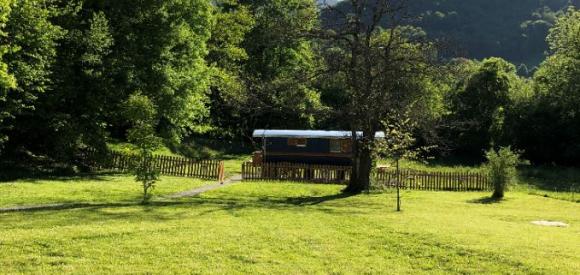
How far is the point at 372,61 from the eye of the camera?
21016 millimetres

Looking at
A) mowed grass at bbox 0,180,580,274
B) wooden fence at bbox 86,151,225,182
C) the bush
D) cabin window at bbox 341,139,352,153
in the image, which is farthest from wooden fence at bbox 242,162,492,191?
mowed grass at bbox 0,180,580,274

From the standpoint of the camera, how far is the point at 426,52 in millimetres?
20891

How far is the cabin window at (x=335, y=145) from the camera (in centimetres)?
3018

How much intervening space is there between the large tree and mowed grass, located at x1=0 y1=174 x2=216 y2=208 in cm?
842

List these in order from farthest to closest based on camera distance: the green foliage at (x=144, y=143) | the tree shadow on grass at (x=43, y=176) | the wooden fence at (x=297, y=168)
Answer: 1. the wooden fence at (x=297, y=168)
2. the tree shadow on grass at (x=43, y=176)
3. the green foliage at (x=144, y=143)

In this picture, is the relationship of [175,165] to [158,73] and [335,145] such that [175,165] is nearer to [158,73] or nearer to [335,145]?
[158,73]

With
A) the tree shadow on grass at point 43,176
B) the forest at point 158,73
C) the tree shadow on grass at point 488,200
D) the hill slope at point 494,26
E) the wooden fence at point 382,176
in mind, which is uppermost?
the hill slope at point 494,26

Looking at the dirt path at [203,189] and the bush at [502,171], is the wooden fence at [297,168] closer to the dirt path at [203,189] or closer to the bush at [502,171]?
the dirt path at [203,189]

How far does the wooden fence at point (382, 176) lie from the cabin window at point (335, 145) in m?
2.58

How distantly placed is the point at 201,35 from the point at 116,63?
8.58 meters

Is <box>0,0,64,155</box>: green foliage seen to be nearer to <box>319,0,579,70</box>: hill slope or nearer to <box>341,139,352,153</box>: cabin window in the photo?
<box>341,139,352,153</box>: cabin window

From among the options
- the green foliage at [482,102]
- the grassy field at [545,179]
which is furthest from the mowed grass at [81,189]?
the green foliage at [482,102]

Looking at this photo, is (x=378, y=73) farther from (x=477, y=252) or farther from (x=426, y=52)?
(x=477, y=252)

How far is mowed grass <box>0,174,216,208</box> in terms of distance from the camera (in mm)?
16578
